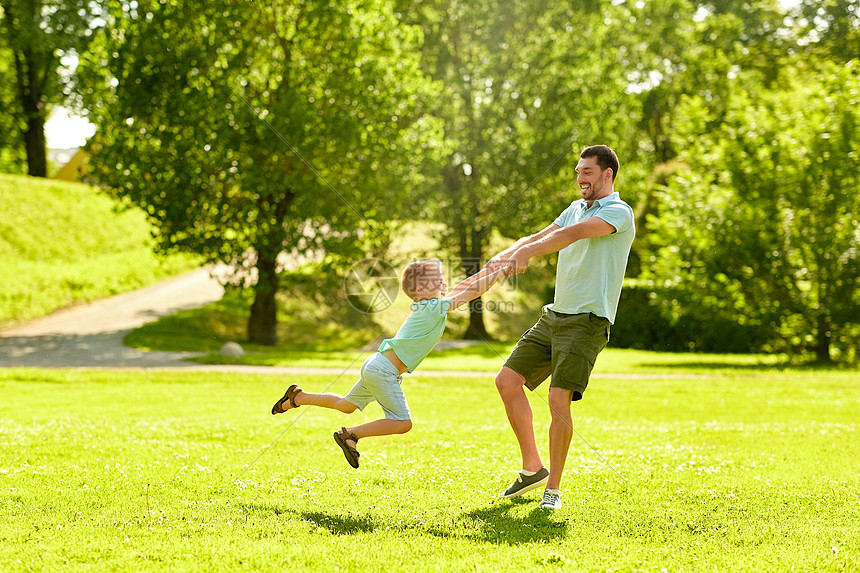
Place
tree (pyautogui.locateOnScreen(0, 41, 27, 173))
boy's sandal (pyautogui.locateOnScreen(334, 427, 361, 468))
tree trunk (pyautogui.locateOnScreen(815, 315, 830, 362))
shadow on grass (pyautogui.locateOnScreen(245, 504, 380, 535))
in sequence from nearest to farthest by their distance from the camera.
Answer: shadow on grass (pyautogui.locateOnScreen(245, 504, 380, 535)) → boy's sandal (pyautogui.locateOnScreen(334, 427, 361, 468)) → tree trunk (pyautogui.locateOnScreen(815, 315, 830, 362)) → tree (pyautogui.locateOnScreen(0, 41, 27, 173))

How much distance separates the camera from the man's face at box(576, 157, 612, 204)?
5.66 metres

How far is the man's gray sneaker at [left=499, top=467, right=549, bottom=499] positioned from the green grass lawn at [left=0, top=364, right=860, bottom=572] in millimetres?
231

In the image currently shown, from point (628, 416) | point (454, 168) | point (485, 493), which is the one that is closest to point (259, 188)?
point (454, 168)

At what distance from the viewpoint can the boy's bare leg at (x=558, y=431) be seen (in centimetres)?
564

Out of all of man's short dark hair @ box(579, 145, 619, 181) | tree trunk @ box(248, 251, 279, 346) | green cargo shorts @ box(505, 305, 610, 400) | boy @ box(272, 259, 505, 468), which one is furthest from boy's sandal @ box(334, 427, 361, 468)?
tree trunk @ box(248, 251, 279, 346)

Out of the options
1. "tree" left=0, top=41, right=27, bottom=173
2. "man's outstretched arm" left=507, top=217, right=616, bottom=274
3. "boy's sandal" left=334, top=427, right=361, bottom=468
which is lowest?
"boy's sandal" left=334, top=427, right=361, bottom=468

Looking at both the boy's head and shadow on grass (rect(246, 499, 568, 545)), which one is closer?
shadow on grass (rect(246, 499, 568, 545))

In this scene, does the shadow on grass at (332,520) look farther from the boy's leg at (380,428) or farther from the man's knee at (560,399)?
the man's knee at (560,399)

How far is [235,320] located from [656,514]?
24340 mm

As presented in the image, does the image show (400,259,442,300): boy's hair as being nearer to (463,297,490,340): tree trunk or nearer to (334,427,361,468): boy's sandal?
(334,427,361,468): boy's sandal

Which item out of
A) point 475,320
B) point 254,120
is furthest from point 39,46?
point 475,320

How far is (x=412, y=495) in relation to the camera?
19.6ft

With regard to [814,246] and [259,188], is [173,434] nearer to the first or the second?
[259,188]

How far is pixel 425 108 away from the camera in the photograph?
26344 millimetres
